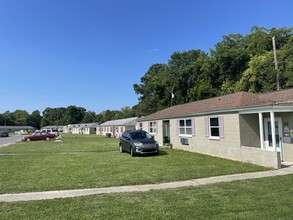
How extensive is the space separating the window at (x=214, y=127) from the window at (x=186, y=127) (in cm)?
219

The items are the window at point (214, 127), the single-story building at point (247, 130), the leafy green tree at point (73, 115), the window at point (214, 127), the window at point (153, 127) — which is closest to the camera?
the single-story building at point (247, 130)

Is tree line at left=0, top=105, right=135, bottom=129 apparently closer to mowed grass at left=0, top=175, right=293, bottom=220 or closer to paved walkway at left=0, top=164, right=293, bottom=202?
paved walkway at left=0, top=164, right=293, bottom=202

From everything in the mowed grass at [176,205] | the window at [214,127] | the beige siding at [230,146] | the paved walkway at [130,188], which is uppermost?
the window at [214,127]

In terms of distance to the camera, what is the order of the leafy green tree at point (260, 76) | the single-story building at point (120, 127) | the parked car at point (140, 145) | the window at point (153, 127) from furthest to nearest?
the single-story building at point (120, 127) → the leafy green tree at point (260, 76) → the window at point (153, 127) → the parked car at point (140, 145)

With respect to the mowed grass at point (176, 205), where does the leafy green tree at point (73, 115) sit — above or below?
above

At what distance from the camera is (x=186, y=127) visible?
758 inches

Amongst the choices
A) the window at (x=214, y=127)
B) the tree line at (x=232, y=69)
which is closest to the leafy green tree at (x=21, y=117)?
the tree line at (x=232, y=69)

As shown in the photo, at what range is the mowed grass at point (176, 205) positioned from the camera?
5355 mm

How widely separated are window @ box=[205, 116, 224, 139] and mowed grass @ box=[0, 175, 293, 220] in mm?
7108

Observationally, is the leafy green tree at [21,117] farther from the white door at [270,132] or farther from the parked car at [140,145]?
the white door at [270,132]

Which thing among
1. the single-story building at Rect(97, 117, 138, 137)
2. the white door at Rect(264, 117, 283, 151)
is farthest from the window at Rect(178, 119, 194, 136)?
the single-story building at Rect(97, 117, 138, 137)

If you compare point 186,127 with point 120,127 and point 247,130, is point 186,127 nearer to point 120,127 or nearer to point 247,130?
point 247,130

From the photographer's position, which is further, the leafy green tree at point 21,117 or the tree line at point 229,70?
the leafy green tree at point 21,117

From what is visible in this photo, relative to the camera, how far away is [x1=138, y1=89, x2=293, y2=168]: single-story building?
37.7 ft
